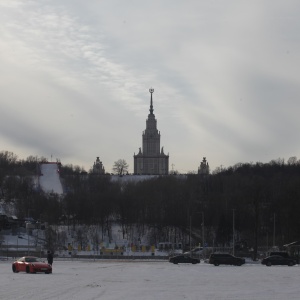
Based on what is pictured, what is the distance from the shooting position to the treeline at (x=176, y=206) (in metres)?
123

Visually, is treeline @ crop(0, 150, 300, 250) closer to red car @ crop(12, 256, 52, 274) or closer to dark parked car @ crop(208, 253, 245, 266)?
dark parked car @ crop(208, 253, 245, 266)

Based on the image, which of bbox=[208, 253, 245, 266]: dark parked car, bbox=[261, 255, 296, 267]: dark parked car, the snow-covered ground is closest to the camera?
bbox=[208, 253, 245, 266]: dark parked car

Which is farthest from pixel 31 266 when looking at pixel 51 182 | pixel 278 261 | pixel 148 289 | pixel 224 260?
pixel 51 182

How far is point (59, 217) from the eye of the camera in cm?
14275

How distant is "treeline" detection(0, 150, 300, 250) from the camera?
123 meters

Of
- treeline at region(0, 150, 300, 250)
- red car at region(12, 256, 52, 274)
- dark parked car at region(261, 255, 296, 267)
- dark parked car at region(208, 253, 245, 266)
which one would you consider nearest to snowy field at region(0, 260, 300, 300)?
red car at region(12, 256, 52, 274)

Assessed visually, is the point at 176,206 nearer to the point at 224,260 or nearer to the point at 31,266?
the point at 224,260

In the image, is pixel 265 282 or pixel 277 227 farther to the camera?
pixel 277 227

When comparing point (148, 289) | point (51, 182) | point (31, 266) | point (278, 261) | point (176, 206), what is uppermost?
point (51, 182)

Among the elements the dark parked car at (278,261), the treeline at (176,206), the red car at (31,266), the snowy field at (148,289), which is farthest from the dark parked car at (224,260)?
the treeline at (176,206)

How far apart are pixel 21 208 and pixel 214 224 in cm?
3303

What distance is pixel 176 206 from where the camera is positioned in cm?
14075

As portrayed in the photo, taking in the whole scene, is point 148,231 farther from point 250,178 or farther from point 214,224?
point 250,178

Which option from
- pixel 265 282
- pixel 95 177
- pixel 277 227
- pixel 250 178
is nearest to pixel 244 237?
pixel 277 227
